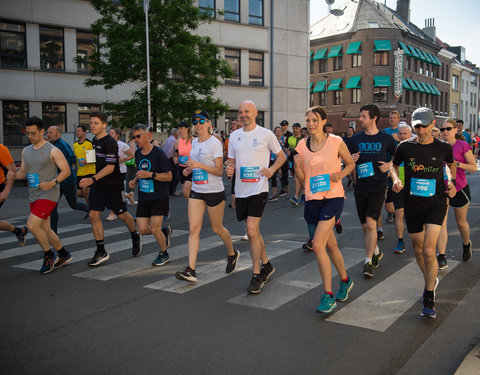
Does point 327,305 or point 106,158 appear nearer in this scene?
point 327,305

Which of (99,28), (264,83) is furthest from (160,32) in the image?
(264,83)

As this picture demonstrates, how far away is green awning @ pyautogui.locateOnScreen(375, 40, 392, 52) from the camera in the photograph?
153 feet

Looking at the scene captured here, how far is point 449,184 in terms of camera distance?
4633 mm

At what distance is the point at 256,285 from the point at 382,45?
45.9 metres

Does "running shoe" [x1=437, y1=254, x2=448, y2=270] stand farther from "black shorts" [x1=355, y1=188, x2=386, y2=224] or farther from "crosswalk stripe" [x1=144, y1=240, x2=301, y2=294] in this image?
"crosswalk stripe" [x1=144, y1=240, x2=301, y2=294]

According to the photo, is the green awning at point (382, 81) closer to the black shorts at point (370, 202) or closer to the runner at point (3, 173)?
the black shorts at point (370, 202)

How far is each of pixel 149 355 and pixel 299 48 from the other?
31.7 meters

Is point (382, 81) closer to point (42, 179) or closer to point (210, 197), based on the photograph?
point (210, 197)

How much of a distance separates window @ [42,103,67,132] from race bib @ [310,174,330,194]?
881 inches

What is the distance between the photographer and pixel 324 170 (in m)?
4.78

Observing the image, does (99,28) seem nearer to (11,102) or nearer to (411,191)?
(11,102)

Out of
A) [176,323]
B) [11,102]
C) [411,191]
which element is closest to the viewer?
[176,323]

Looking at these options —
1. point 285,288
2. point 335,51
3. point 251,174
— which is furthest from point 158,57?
point 335,51

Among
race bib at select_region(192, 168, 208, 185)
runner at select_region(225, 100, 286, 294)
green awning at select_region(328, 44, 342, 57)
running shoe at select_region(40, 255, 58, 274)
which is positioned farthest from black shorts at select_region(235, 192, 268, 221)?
green awning at select_region(328, 44, 342, 57)
